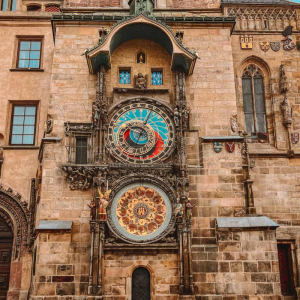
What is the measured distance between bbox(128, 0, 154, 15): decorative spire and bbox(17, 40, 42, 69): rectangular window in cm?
398

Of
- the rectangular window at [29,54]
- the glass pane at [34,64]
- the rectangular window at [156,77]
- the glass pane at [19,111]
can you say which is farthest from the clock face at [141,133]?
the rectangular window at [29,54]

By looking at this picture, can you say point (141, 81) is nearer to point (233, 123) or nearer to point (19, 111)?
point (233, 123)

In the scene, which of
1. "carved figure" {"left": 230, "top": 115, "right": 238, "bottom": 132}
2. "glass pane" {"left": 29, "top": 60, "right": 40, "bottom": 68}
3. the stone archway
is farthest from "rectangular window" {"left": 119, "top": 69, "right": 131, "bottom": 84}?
the stone archway

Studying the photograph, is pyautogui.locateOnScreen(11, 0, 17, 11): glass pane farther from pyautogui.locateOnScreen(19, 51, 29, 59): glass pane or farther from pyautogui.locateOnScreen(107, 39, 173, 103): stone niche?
pyautogui.locateOnScreen(107, 39, 173, 103): stone niche

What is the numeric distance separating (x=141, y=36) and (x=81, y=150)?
169 inches

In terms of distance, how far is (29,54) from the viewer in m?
18.2

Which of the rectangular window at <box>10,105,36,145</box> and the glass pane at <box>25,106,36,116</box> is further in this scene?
the glass pane at <box>25,106,36,116</box>

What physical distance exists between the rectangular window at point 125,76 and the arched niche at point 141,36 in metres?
0.52

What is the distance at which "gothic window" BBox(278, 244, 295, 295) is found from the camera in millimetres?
15188

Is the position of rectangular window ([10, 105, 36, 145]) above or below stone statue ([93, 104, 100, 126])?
above

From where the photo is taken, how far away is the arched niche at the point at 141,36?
14609 mm

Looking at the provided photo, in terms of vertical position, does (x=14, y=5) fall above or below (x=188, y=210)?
above

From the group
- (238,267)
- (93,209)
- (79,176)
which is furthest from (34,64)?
(238,267)

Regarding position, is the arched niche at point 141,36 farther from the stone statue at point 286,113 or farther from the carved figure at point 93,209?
the carved figure at point 93,209
